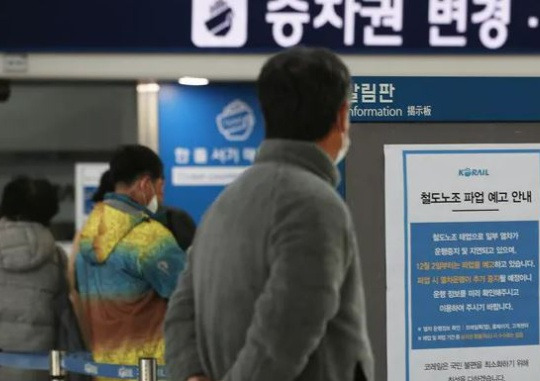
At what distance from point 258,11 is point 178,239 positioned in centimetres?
112

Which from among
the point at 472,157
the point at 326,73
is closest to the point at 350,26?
the point at 472,157

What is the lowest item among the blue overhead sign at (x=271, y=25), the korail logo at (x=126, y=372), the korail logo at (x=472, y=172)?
the korail logo at (x=126, y=372)

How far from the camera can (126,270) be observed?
470cm

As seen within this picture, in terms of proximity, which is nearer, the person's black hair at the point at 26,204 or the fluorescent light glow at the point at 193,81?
the person's black hair at the point at 26,204

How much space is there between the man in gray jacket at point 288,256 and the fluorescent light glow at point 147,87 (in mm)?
3344

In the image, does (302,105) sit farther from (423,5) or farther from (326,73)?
(423,5)

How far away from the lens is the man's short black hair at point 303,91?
231 centimetres

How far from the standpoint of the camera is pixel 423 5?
5.41 meters

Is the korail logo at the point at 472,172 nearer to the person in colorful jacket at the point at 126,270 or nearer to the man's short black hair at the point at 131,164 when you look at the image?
the person in colorful jacket at the point at 126,270

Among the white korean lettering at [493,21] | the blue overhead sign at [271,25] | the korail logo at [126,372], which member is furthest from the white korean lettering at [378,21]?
the korail logo at [126,372]

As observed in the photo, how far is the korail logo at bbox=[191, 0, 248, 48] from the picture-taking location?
17.8ft

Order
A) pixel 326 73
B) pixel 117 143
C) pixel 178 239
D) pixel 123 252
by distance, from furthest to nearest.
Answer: pixel 117 143 < pixel 178 239 < pixel 123 252 < pixel 326 73

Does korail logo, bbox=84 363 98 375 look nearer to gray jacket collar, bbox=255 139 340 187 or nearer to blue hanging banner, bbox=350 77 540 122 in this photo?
blue hanging banner, bbox=350 77 540 122

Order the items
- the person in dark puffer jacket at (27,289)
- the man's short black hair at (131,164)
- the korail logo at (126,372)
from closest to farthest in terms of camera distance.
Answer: the korail logo at (126,372)
the man's short black hair at (131,164)
the person in dark puffer jacket at (27,289)
